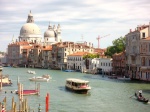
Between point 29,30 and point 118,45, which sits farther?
point 29,30

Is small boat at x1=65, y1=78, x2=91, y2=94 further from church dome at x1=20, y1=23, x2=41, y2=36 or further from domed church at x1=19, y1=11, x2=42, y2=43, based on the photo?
church dome at x1=20, y1=23, x2=41, y2=36

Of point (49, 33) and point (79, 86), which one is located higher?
point (49, 33)

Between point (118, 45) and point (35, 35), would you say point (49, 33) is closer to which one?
point (35, 35)

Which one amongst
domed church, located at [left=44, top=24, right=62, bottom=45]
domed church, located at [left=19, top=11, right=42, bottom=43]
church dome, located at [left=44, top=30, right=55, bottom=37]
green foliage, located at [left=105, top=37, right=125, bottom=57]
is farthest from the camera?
domed church, located at [left=19, top=11, right=42, bottom=43]

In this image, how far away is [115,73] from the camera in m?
39.0

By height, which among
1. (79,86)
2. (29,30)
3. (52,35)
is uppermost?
(29,30)

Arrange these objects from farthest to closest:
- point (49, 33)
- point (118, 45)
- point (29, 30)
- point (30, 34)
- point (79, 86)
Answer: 1. point (29, 30)
2. point (30, 34)
3. point (49, 33)
4. point (118, 45)
5. point (79, 86)

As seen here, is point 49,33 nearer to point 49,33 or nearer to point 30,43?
point 49,33

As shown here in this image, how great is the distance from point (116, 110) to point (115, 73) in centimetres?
2362

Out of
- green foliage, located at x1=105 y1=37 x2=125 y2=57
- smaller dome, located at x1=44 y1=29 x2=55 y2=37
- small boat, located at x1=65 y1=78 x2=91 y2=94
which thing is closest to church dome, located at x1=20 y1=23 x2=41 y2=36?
smaller dome, located at x1=44 y1=29 x2=55 y2=37

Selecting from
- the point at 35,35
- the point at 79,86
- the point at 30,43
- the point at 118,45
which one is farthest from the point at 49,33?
the point at 79,86

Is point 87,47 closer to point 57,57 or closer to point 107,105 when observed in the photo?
point 57,57

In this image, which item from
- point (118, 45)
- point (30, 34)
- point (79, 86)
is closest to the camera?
point (79, 86)

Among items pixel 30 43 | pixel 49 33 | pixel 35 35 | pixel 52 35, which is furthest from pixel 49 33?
pixel 30 43
